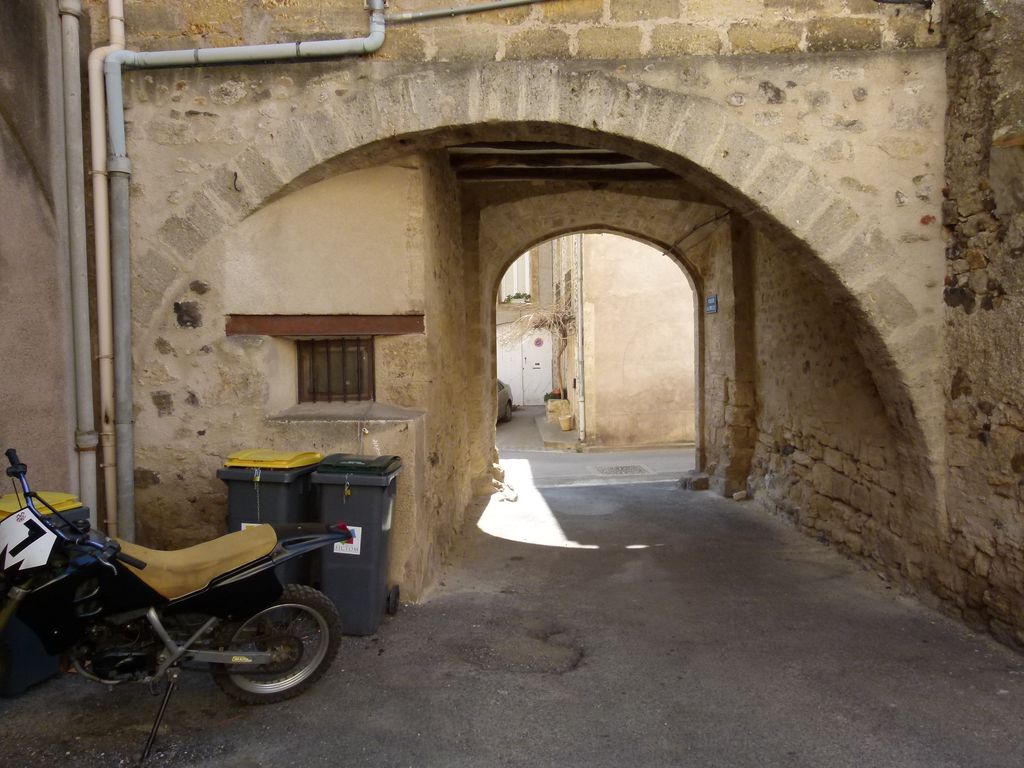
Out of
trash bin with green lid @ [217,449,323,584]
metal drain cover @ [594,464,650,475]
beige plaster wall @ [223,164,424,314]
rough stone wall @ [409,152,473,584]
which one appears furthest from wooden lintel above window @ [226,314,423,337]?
metal drain cover @ [594,464,650,475]

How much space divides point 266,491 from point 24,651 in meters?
1.15

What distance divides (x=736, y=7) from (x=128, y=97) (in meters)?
3.34

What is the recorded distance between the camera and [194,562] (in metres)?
2.74

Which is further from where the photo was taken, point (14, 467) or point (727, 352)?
point (727, 352)

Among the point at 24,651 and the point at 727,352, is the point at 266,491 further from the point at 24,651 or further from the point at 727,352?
the point at 727,352

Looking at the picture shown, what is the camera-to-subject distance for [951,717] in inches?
111

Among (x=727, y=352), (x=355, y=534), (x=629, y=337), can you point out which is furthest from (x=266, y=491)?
(x=629, y=337)

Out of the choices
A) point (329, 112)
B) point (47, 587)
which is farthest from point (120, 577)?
point (329, 112)

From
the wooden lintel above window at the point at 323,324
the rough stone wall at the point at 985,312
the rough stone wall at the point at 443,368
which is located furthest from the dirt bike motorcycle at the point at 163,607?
the rough stone wall at the point at 985,312

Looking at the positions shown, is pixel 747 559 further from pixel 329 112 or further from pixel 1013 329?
pixel 329 112

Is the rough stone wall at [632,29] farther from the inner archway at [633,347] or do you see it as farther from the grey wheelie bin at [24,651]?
Answer: the inner archway at [633,347]

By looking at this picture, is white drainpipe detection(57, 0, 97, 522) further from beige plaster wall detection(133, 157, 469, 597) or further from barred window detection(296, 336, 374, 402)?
barred window detection(296, 336, 374, 402)

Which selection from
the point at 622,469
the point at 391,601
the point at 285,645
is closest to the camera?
the point at 285,645

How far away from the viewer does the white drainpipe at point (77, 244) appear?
383 centimetres
